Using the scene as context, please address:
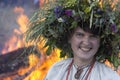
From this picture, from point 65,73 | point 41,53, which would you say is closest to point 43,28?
point 65,73

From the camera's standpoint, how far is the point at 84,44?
10.5ft

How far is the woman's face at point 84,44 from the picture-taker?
10.5ft

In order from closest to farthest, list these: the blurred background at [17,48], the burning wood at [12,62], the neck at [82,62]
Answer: the neck at [82,62] < the blurred background at [17,48] < the burning wood at [12,62]

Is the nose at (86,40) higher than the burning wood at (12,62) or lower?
higher

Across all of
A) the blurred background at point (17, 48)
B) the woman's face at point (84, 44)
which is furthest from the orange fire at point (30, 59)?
the woman's face at point (84, 44)

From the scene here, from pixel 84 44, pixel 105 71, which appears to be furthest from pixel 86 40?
pixel 105 71

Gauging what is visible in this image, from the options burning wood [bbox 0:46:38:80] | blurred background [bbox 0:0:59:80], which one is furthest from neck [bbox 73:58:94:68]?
burning wood [bbox 0:46:38:80]

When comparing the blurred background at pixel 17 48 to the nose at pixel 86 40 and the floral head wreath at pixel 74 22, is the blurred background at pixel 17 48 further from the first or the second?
the nose at pixel 86 40

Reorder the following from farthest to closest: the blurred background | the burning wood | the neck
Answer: the burning wood
the blurred background
the neck

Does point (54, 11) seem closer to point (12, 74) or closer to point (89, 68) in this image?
point (89, 68)

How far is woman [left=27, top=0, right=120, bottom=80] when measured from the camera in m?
3.19

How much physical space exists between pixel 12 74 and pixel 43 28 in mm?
1870

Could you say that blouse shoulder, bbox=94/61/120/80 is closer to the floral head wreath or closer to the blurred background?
Answer: the floral head wreath

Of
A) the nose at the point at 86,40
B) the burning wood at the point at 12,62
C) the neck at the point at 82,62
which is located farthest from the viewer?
the burning wood at the point at 12,62
